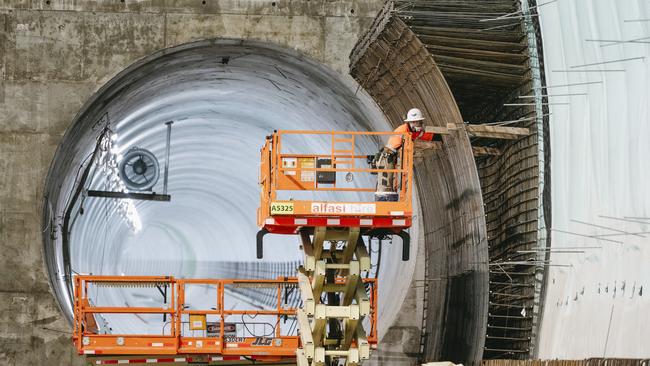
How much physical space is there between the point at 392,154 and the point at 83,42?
5.70 metres

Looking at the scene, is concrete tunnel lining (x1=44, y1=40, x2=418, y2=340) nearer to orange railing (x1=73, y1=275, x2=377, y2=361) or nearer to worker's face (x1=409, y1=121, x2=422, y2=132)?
orange railing (x1=73, y1=275, x2=377, y2=361)

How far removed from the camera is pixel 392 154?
42.9 ft

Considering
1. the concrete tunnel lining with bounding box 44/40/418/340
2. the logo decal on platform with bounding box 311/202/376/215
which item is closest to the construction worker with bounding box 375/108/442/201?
the logo decal on platform with bounding box 311/202/376/215

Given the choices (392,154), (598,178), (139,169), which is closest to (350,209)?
(392,154)

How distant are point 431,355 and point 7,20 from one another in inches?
320

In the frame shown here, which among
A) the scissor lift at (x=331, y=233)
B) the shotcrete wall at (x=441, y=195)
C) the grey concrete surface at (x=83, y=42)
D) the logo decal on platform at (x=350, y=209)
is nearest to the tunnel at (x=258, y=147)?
the shotcrete wall at (x=441, y=195)

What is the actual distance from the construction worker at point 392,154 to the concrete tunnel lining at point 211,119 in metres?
3.08

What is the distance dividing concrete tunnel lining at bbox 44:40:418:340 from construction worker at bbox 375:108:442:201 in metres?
3.08

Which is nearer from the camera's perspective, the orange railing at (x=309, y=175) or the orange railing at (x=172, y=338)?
the orange railing at (x=309, y=175)

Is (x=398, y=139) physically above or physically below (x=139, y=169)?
below

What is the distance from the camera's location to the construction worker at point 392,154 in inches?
504

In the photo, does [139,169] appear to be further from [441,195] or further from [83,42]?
[441,195]

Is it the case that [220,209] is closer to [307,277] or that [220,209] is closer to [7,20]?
[7,20]

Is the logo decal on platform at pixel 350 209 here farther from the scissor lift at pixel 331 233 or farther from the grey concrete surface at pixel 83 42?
the grey concrete surface at pixel 83 42
